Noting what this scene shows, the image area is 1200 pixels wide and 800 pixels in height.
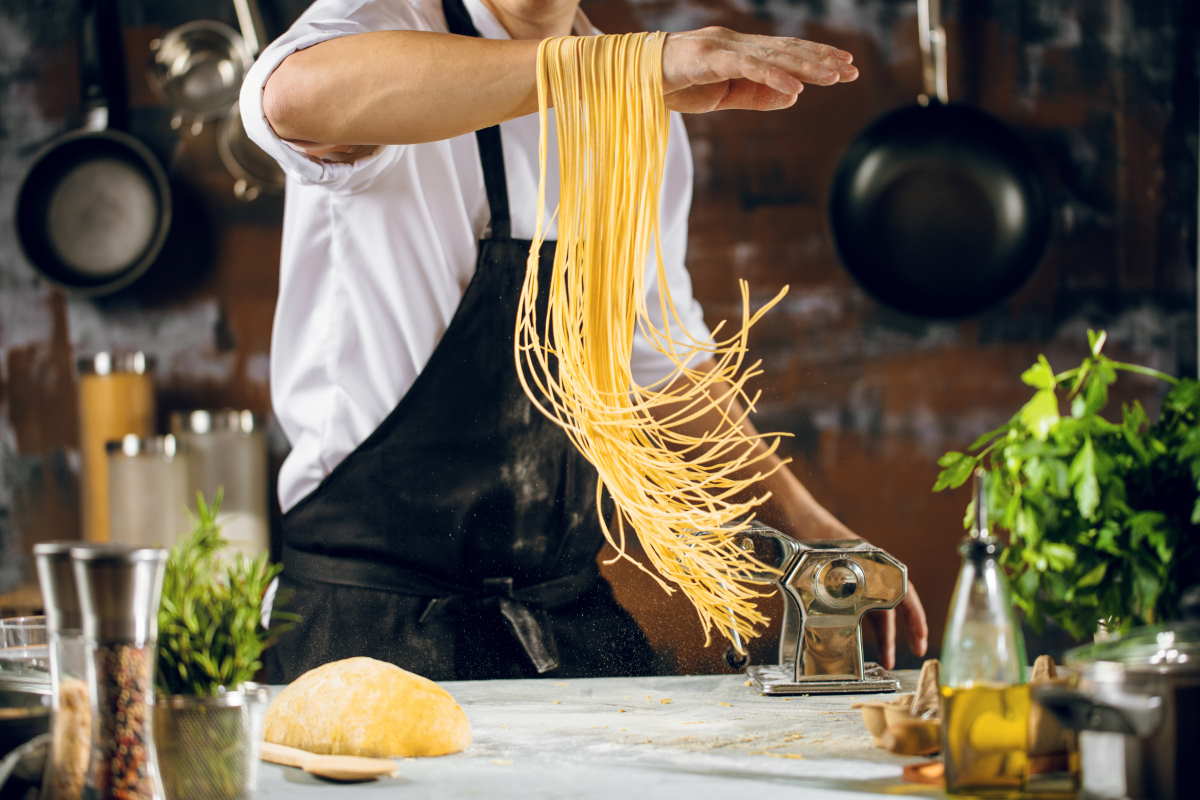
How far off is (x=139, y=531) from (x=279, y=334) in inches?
21.7

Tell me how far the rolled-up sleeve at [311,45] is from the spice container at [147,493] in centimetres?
77

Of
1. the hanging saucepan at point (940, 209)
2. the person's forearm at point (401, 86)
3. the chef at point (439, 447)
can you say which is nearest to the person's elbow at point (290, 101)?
the person's forearm at point (401, 86)

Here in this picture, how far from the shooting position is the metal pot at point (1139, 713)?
3.12 ft

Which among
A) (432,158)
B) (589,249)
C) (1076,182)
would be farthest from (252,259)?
(1076,182)

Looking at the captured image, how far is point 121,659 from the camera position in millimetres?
963

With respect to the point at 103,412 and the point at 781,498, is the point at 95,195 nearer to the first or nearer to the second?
the point at 103,412

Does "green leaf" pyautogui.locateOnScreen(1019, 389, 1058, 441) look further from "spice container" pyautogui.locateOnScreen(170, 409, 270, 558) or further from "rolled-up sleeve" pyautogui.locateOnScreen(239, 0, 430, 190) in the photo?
"spice container" pyautogui.locateOnScreen(170, 409, 270, 558)

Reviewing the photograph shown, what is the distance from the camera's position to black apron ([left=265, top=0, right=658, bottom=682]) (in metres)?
1.97

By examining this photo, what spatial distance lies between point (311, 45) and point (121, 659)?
0.96 metres

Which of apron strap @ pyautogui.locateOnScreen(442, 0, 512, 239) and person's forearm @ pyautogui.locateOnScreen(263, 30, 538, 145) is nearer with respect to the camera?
person's forearm @ pyautogui.locateOnScreen(263, 30, 538, 145)

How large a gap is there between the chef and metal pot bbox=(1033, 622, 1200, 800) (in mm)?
944

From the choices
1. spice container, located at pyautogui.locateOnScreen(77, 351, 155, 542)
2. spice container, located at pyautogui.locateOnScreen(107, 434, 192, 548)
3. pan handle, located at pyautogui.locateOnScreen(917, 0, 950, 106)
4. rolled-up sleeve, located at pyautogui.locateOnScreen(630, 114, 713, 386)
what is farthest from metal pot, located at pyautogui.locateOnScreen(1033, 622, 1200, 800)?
spice container, located at pyautogui.locateOnScreen(77, 351, 155, 542)

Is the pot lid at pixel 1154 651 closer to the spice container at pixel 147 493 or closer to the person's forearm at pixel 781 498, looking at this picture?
the person's forearm at pixel 781 498

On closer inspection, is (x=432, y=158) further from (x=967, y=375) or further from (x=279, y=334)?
(x=967, y=375)
